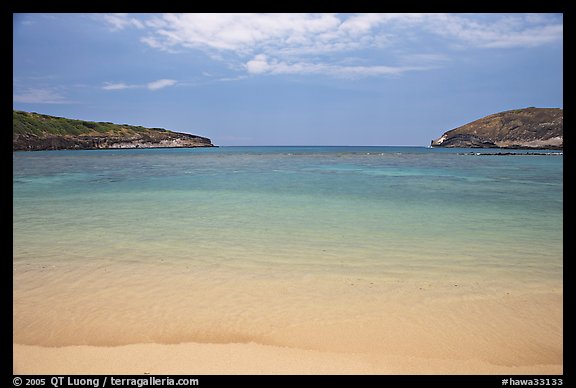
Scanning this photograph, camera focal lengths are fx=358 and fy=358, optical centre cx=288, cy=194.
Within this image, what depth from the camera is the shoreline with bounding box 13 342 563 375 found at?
3.50 metres

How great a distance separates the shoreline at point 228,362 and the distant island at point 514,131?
138275 mm

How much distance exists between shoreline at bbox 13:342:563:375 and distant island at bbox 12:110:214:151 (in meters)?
103

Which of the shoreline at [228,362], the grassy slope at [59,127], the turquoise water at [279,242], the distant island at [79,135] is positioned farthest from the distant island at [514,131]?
the shoreline at [228,362]

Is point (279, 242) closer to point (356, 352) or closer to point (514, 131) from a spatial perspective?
point (356, 352)

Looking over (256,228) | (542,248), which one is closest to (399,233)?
(542,248)

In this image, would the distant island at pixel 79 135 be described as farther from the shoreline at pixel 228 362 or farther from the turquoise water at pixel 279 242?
the shoreline at pixel 228 362

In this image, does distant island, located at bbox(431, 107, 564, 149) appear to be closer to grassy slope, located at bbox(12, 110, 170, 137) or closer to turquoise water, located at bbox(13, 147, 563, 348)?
→ grassy slope, located at bbox(12, 110, 170, 137)

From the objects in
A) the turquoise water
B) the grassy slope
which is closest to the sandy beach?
the turquoise water

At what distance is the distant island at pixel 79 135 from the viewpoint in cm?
9244
